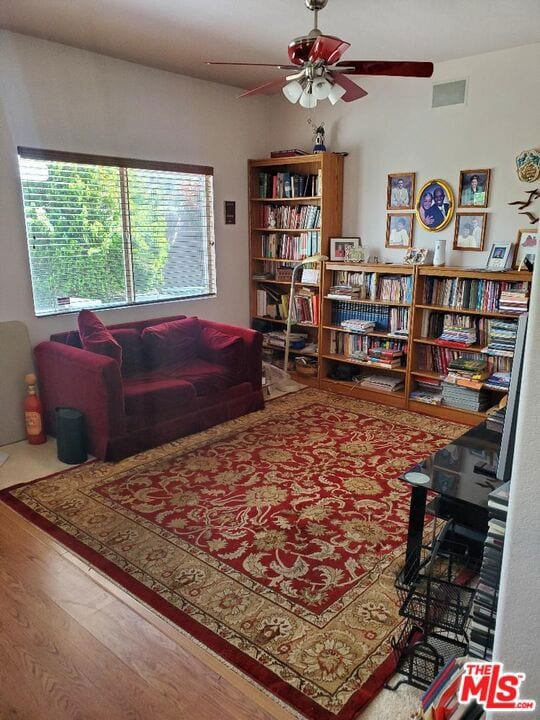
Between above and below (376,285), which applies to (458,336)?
below

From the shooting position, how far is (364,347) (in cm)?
491

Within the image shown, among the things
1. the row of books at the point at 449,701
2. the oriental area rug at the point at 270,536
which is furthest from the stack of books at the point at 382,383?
the row of books at the point at 449,701

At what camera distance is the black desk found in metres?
2.15

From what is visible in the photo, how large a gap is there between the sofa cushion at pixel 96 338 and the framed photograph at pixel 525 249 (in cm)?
298

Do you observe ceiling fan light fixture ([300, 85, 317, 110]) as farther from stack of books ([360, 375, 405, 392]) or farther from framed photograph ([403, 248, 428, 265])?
stack of books ([360, 375, 405, 392])

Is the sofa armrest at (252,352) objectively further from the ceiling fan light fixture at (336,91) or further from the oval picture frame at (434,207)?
the ceiling fan light fixture at (336,91)

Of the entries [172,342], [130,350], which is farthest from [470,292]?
[130,350]

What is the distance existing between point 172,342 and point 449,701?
135 inches

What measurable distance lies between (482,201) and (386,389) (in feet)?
5.65

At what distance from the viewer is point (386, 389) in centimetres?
470

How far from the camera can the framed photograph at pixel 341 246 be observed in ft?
16.0

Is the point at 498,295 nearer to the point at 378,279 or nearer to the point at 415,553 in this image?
the point at 378,279

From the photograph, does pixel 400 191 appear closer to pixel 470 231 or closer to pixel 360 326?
pixel 470 231

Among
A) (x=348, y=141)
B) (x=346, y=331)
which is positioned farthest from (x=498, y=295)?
(x=348, y=141)
